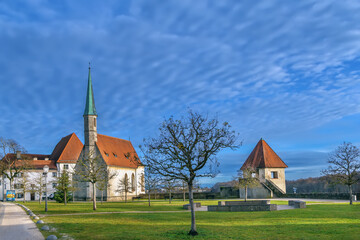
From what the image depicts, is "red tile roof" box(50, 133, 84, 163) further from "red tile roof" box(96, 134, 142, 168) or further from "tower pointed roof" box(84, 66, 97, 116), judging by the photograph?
"tower pointed roof" box(84, 66, 97, 116)

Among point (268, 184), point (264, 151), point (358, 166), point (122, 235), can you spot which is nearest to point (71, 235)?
point (122, 235)

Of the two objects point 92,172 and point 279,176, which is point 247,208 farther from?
point 279,176

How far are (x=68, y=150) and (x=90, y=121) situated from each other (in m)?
15.8

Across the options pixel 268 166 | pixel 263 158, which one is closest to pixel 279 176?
pixel 268 166

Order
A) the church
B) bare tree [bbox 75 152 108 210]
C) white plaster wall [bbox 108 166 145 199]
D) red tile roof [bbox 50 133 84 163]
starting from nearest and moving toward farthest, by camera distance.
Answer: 1. bare tree [bbox 75 152 108 210]
2. the church
3. white plaster wall [bbox 108 166 145 199]
4. red tile roof [bbox 50 133 84 163]

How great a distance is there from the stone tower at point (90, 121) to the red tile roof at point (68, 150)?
A: 12783mm

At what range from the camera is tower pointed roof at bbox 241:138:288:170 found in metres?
62.2

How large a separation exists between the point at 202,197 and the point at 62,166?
37.3m

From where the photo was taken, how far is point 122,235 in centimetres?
1471

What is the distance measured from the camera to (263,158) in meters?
62.7

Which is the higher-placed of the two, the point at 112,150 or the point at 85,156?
the point at 112,150

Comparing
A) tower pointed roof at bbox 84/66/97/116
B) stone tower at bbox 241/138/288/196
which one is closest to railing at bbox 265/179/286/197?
stone tower at bbox 241/138/288/196

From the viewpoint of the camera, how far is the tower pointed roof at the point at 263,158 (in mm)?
62188

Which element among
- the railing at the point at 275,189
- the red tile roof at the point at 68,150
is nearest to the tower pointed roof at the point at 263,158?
the railing at the point at 275,189
